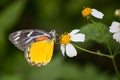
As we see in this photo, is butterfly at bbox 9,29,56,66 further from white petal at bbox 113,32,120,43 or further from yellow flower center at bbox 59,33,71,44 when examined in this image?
white petal at bbox 113,32,120,43

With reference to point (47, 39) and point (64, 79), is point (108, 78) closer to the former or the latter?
point (64, 79)

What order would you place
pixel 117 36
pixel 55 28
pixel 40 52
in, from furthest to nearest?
pixel 55 28, pixel 40 52, pixel 117 36

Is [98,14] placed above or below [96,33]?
above

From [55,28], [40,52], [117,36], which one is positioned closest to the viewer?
[117,36]

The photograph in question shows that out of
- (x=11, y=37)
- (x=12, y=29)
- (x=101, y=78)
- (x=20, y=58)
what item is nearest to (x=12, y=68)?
(x=20, y=58)

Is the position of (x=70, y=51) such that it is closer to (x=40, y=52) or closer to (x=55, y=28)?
(x=40, y=52)

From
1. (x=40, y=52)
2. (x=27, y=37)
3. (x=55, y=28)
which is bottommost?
(x=55, y=28)

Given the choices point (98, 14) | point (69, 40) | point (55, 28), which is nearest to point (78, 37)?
point (69, 40)
